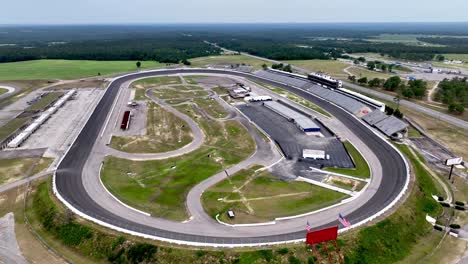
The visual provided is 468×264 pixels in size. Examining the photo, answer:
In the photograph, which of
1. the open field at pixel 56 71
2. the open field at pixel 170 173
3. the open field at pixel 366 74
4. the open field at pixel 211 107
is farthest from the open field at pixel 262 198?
the open field at pixel 56 71

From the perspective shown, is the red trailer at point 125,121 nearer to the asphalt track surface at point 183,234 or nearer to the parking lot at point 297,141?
the asphalt track surface at point 183,234

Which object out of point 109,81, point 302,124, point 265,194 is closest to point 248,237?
point 265,194

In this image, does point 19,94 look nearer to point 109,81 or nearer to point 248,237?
point 109,81

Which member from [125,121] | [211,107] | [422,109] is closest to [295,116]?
[211,107]

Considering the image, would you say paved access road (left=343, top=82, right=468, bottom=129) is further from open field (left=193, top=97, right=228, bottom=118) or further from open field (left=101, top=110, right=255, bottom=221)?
open field (left=193, top=97, right=228, bottom=118)

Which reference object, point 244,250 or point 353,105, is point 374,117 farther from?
point 244,250

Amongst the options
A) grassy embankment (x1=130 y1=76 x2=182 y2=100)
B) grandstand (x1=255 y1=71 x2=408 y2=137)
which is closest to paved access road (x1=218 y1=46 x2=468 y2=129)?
grandstand (x1=255 y1=71 x2=408 y2=137)
